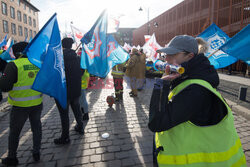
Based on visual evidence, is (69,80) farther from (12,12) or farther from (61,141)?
(12,12)

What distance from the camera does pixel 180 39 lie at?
1.50m

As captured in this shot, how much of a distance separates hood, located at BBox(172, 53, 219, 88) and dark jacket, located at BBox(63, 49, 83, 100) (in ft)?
8.19

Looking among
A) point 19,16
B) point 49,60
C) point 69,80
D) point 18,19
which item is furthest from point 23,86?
A: point 19,16

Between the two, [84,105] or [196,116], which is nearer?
[196,116]

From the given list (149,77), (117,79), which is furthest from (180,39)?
(149,77)

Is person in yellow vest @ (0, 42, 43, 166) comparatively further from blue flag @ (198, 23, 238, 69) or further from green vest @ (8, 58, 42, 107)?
blue flag @ (198, 23, 238, 69)

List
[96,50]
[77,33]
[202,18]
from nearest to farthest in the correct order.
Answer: [96,50], [77,33], [202,18]

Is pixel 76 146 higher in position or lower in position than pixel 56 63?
lower

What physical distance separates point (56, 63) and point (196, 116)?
2.01m

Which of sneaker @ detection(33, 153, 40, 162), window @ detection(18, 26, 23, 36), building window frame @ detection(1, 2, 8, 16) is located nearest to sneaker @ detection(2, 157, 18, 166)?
sneaker @ detection(33, 153, 40, 162)

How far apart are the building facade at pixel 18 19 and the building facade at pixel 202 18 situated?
86.7ft

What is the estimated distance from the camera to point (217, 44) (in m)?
4.69

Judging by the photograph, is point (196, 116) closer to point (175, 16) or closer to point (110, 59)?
point (110, 59)

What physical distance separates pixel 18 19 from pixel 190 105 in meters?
48.0
